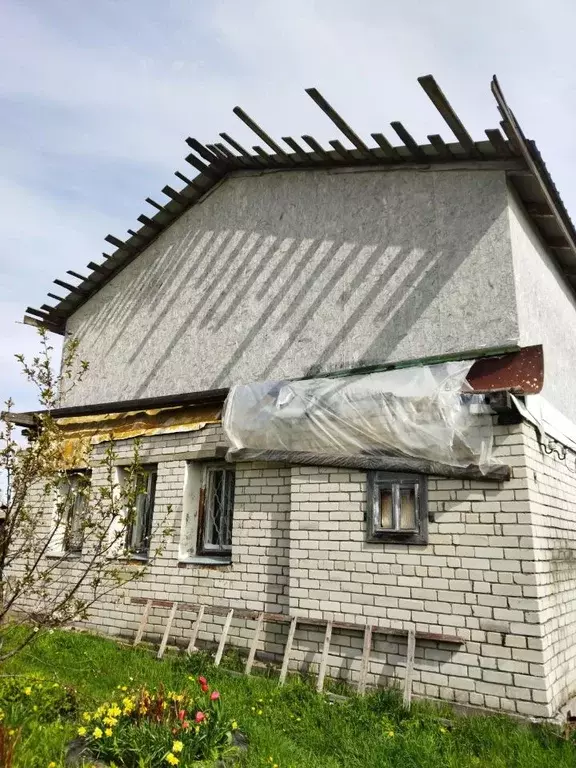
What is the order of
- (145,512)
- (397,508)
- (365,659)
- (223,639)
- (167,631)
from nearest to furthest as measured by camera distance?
(365,659) < (397,508) < (223,639) < (167,631) < (145,512)

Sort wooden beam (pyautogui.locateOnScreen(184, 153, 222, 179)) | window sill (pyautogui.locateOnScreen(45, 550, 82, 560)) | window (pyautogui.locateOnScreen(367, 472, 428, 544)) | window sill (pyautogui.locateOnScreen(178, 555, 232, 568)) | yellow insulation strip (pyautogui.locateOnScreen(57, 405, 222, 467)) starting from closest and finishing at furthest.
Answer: window (pyautogui.locateOnScreen(367, 472, 428, 544)) → window sill (pyautogui.locateOnScreen(178, 555, 232, 568)) → yellow insulation strip (pyautogui.locateOnScreen(57, 405, 222, 467)) → window sill (pyautogui.locateOnScreen(45, 550, 82, 560)) → wooden beam (pyautogui.locateOnScreen(184, 153, 222, 179))

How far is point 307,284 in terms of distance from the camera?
698 cm

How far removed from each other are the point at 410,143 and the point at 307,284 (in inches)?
76.3

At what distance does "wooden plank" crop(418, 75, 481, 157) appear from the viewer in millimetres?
4820

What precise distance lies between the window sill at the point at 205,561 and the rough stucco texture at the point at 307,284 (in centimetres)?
214

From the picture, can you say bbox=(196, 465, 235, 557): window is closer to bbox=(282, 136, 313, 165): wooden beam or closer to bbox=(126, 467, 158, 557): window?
bbox=(126, 467, 158, 557): window

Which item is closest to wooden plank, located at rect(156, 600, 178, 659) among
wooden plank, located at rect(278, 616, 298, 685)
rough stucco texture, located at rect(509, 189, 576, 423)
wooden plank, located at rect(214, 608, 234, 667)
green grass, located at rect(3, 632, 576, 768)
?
green grass, located at rect(3, 632, 576, 768)

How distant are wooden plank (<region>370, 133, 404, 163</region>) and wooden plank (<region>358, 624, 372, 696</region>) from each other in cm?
493

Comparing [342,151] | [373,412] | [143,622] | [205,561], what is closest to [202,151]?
[342,151]

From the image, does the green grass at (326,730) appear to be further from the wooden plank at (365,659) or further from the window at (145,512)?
the window at (145,512)

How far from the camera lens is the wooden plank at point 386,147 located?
6164mm

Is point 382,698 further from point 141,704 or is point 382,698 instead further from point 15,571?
point 15,571

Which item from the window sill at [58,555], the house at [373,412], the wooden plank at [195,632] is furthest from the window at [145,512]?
the wooden plank at [195,632]

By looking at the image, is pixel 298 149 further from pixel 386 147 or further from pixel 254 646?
pixel 254 646
